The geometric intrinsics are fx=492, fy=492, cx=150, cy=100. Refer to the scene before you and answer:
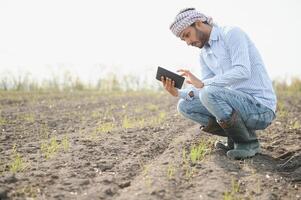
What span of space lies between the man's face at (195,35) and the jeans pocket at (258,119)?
82cm

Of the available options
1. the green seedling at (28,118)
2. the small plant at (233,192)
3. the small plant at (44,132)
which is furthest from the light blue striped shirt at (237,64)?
the green seedling at (28,118)

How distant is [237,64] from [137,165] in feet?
4.07

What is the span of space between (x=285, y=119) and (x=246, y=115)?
10.5ft

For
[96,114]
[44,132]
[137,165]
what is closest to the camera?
[137,165]

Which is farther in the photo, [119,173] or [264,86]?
[264,86]

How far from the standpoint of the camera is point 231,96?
446cm

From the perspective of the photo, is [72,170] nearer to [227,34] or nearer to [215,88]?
[215,88]

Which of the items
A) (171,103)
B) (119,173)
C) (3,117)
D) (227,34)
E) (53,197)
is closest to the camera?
(53,197)

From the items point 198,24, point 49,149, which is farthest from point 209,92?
point 49,149

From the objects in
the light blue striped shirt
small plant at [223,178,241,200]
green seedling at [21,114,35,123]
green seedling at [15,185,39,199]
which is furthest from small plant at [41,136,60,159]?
green seedling at [21,114,35,123]

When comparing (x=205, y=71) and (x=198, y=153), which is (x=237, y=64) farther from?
(x=198, y=153)

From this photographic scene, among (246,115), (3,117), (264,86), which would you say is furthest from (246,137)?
(3,117)

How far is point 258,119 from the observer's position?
4.55 metres

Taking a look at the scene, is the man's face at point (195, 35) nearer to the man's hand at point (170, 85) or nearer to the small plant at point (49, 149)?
the man's hand at point (170, 85)
